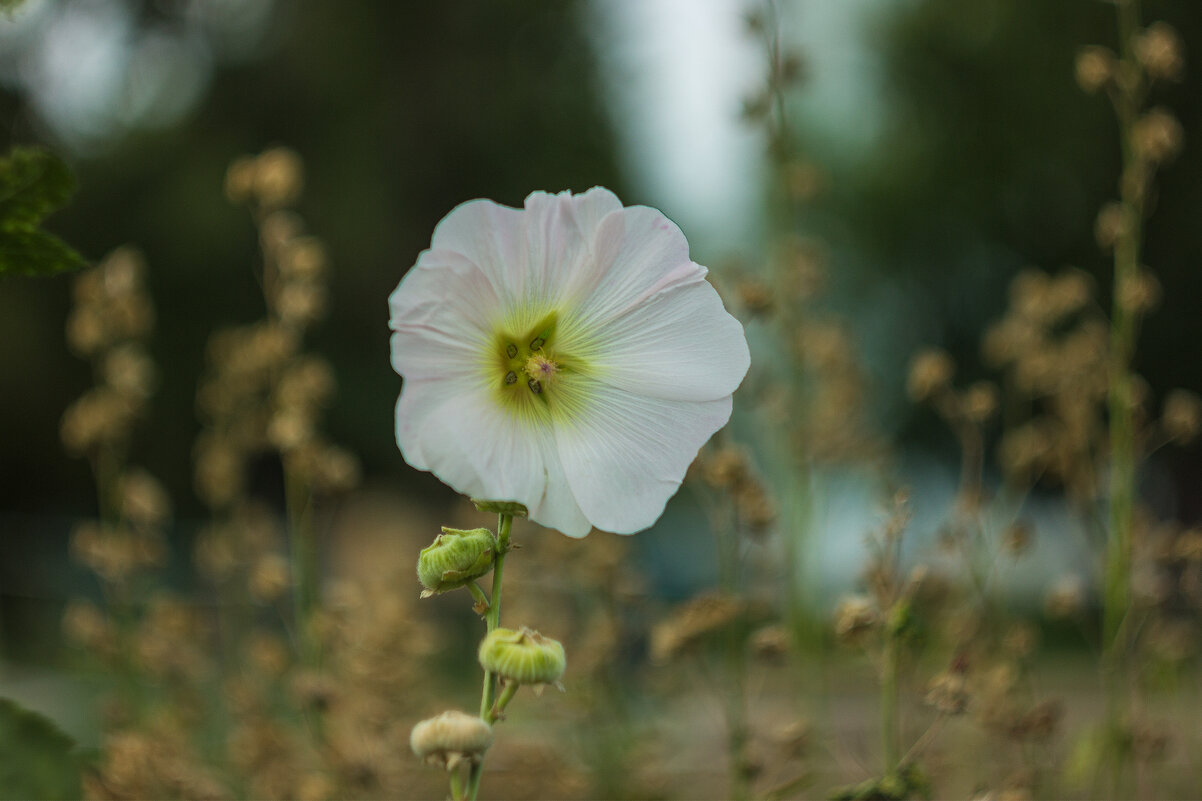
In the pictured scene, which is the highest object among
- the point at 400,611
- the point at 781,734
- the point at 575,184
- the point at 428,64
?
the point at 428,64

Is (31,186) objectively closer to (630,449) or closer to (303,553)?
(630,449)

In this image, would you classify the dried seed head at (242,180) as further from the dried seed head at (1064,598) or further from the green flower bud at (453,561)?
the dried seed head at (1064,598)

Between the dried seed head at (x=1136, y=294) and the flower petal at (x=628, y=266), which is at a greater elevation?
the dried seed head at (x=1136, y=294)

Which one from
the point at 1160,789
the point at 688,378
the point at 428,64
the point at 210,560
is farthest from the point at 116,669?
the point at 428,64

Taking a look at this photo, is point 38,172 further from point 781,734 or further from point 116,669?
point 116,669

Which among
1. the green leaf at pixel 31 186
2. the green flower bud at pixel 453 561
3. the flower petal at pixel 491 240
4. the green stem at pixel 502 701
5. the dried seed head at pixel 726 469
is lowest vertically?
the green stem at pixel 502 701

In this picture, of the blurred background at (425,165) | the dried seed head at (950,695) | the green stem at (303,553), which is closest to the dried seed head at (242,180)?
the green stem at (303,553)

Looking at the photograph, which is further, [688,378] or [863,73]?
[863,73]

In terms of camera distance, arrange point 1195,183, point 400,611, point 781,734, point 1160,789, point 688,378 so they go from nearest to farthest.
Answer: point 688,378, point 781,734, point 400,611, point 1160,789, point 1195,183
